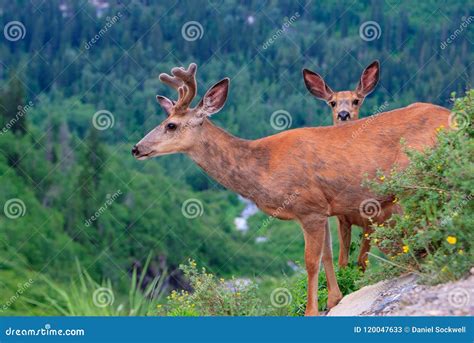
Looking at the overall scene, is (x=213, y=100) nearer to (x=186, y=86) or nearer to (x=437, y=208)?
(x=186, y=86)

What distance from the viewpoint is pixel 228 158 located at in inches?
563

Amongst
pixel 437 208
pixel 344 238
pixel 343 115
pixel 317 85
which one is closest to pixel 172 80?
pixel 343 115

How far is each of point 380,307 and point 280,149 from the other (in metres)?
2.82

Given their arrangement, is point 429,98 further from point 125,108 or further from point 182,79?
point 182,79

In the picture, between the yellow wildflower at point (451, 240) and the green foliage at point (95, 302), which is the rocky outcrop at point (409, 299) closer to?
the yellow wildflower at point (451, 240)

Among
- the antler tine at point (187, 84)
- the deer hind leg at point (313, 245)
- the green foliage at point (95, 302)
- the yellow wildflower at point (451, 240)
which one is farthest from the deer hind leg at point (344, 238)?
the yellow wildflower at point (451, 240)

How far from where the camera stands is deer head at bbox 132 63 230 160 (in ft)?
45.7

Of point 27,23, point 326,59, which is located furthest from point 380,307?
point 27,23

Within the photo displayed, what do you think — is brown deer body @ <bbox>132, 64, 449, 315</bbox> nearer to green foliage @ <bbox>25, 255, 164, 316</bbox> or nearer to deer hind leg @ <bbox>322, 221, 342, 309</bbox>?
deer hind leg @ <bbox>322, 221, 342, 309</bbox>

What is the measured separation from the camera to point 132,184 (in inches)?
1426

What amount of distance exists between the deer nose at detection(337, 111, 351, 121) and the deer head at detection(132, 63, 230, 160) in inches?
88.6

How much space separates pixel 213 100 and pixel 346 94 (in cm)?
289

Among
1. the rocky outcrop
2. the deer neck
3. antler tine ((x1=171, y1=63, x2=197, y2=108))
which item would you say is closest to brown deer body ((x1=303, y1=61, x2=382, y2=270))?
the rocky outcrop

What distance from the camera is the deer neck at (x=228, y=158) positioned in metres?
14.2
